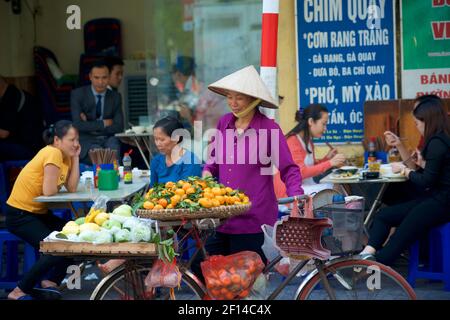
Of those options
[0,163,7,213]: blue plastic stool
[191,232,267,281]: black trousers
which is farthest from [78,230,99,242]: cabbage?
[0,163,7,213]: blue plastic stool

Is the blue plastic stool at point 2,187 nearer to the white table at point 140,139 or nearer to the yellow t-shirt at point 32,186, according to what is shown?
the white table at point 140,139

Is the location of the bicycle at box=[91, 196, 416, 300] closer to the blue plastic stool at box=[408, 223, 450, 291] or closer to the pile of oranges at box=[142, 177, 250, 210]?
the pile of oranges at box=[142, 177, 250, 210]

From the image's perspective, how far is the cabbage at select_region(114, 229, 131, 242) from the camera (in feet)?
18.4

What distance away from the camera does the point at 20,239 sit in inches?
315

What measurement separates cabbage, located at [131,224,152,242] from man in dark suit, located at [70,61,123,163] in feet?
18.1

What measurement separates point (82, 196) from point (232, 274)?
2.32 metres

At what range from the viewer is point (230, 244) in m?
6.37

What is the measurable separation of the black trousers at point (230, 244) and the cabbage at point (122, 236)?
820 millimetres

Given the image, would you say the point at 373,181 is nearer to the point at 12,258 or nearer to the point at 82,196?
the point at 82,196

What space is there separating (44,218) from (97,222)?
204 centimetres

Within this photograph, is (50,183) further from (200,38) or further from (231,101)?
(200,38)

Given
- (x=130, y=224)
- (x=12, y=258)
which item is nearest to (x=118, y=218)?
(x=130, y=224)

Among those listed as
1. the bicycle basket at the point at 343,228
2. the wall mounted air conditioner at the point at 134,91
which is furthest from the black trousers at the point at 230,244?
the wall mounted air conditioner at the point at 134,91

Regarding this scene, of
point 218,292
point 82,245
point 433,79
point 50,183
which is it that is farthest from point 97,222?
point 433,79
